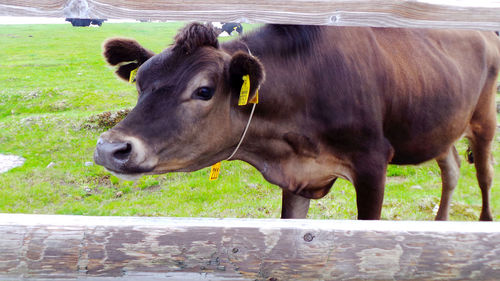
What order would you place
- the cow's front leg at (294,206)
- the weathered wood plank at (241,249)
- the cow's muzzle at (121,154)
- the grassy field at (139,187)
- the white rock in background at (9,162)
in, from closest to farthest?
the weathered wood plank at (241,249), the cow's muzzle at (121,154), the cow's front leg at (294,206), the grassy field at (139,187), the white rock in background at (9,162)

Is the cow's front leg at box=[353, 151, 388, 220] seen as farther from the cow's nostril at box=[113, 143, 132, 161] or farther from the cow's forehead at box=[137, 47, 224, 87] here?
the cow's nostril at box=[113, 143, 132, 161]

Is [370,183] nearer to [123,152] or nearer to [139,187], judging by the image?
[123,152]

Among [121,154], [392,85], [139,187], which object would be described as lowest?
[139,187]

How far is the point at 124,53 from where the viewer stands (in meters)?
3.42

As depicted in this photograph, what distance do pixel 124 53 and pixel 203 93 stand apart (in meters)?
0.86

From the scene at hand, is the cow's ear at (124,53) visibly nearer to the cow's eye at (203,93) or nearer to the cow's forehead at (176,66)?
the cow's forehead at (176,66)

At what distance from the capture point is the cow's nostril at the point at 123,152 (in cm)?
257

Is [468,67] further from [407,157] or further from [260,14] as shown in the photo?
[260,14]

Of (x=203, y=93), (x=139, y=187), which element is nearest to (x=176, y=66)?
(x=203, y=93)

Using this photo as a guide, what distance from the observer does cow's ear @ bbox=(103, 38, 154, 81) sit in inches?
133

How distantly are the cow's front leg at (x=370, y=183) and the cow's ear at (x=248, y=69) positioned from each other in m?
1.13

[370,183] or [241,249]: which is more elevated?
[241,249]

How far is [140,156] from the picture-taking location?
267 centimetres

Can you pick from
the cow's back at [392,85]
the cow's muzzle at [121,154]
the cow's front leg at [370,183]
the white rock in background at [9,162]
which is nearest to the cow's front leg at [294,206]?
the cow's front leg at [370,183]
